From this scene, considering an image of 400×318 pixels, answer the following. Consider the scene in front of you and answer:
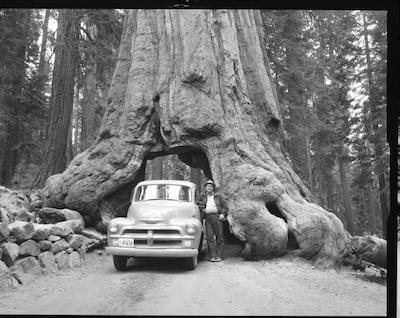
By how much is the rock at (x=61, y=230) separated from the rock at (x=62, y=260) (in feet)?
0.97

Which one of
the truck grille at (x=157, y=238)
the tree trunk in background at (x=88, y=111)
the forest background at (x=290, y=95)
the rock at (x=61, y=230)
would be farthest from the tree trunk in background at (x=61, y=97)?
the truck grille at (x=157, y=238)

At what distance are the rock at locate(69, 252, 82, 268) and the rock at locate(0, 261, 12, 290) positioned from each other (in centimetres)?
101

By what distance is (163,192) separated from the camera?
5.18 metres

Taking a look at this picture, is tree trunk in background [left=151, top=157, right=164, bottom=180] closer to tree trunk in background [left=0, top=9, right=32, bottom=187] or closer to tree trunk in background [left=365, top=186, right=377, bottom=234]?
tree trunk in background [left=0, top=9, right=32, bottom=187]

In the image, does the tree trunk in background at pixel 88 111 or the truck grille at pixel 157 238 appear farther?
the tree trunk in background at pixel 88 111

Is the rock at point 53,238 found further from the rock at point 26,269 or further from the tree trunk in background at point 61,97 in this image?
the tree trunk in background at point 61,97

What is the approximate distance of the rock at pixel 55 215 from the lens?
18.8ft

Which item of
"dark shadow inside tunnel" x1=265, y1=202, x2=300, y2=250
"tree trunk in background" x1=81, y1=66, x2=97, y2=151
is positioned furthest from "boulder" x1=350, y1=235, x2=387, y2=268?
"tree trunk in background" x1=81, y1=66, x2=97, y2=151

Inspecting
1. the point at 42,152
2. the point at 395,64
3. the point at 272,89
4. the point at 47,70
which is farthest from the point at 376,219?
the point at 47,70

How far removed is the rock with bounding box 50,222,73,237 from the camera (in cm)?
476

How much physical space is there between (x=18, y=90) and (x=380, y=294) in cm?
651

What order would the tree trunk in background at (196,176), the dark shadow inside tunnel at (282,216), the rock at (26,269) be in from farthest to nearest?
the tree trunk in background at (196,176) < the dark shadow inside tunnel at (282,216) < the rock at (26,269)

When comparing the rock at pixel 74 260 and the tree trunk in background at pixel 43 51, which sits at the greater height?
the tree trunk in background at pixel 43 51

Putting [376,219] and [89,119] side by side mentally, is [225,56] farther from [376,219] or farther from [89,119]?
[89,119]
